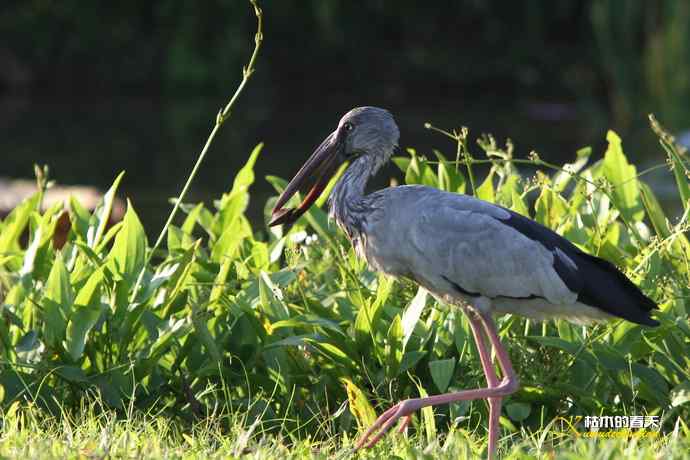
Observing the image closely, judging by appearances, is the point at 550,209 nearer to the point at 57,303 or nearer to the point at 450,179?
the point at 450,179

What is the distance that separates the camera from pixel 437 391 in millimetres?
4473

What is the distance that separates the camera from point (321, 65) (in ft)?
82.6

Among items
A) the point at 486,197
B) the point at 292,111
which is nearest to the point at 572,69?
the point at 292,111

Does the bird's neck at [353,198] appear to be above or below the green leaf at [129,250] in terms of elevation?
above

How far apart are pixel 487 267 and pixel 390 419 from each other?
0.60m

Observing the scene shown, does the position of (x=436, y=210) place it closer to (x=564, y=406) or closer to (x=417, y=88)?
(x=564, y=406)

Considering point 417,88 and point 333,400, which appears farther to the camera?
point 417,88

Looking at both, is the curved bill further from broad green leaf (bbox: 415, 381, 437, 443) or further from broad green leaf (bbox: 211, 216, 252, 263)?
broad green leaf (bbox: 415, 381, 437, 443)

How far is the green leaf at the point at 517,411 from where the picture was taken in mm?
4332

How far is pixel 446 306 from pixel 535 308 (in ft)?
1.80

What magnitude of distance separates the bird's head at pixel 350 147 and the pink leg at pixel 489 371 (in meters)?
0.68

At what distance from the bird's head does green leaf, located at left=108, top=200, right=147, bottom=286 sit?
55cm

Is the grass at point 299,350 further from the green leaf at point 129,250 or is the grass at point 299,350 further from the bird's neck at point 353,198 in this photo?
the bird's neck at point 353,198

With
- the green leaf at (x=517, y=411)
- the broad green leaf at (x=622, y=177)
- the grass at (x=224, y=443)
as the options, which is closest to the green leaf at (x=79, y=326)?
the grass at (x=224, y=443)
